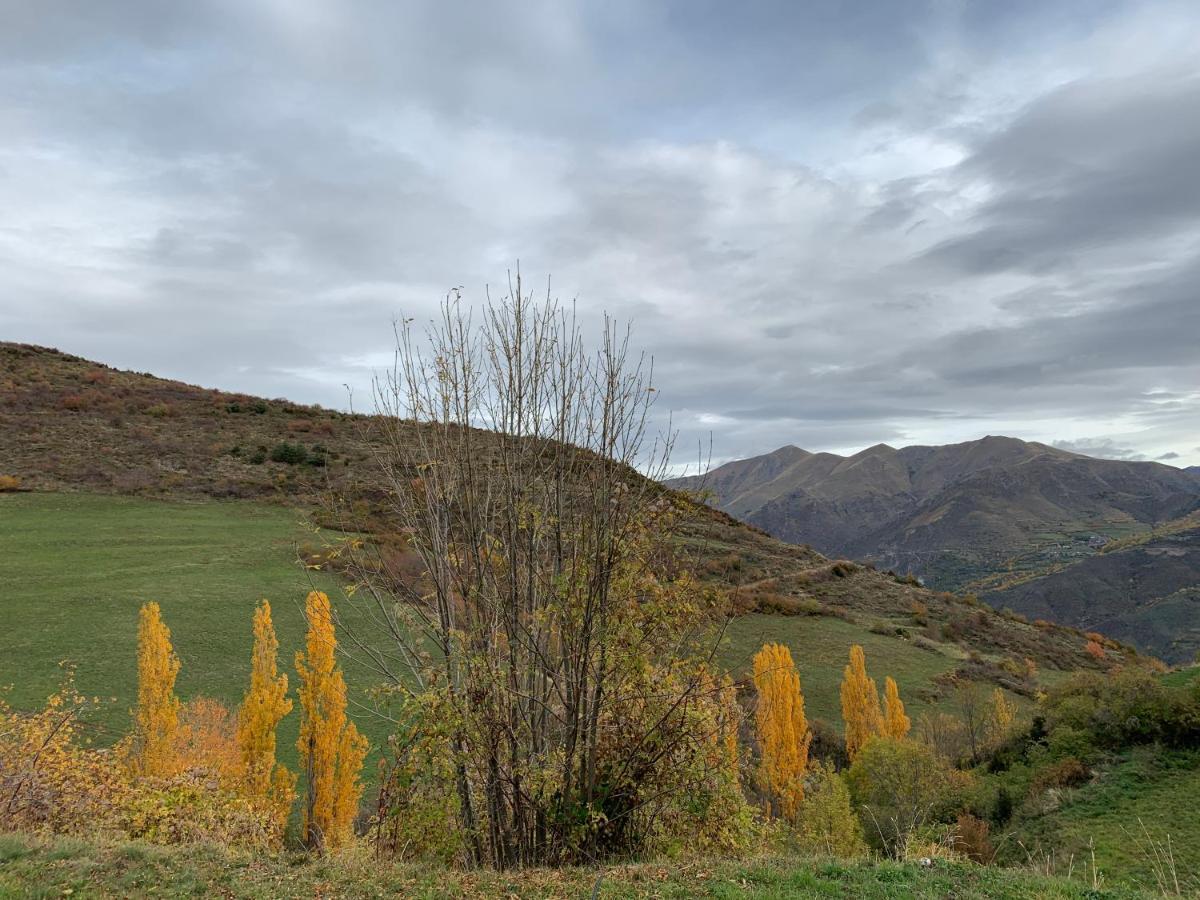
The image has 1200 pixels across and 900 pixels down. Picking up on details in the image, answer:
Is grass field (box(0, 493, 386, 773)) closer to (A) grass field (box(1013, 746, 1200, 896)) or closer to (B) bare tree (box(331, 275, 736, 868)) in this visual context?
(B) bare tree (box(331, 275, 736, 868))

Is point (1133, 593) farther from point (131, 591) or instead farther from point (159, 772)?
point (131, 591)

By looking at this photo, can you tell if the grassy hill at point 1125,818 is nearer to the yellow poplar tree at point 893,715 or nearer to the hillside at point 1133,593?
the yellow poplar tree at point 893,715

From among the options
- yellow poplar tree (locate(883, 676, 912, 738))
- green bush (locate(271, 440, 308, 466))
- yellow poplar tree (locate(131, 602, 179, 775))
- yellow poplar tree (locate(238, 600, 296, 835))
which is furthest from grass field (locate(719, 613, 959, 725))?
green bush (locate(271, 440, 308, 466))

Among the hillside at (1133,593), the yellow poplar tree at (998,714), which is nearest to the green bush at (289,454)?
the yellow poplar tree at (998,714)

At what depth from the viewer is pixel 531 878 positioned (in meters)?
7.02

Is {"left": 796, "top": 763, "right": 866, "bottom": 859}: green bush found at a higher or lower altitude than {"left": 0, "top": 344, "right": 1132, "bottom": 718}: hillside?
lower

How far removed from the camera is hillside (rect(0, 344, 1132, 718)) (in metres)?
45.6

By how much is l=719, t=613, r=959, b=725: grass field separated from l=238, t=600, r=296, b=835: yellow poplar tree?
26.8 meters

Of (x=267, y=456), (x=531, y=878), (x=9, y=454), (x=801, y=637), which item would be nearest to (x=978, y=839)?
(x=531, y=878)

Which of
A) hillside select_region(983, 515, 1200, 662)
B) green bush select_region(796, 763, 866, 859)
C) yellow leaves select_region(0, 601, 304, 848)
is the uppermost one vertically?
yellow leaves select_region(0, 601, 304, 848)

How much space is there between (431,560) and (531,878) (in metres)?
4.24

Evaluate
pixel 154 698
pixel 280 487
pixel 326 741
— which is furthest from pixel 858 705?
pixel 280 487

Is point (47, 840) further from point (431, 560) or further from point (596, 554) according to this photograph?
point (596, 554)

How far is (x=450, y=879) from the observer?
6.99m
